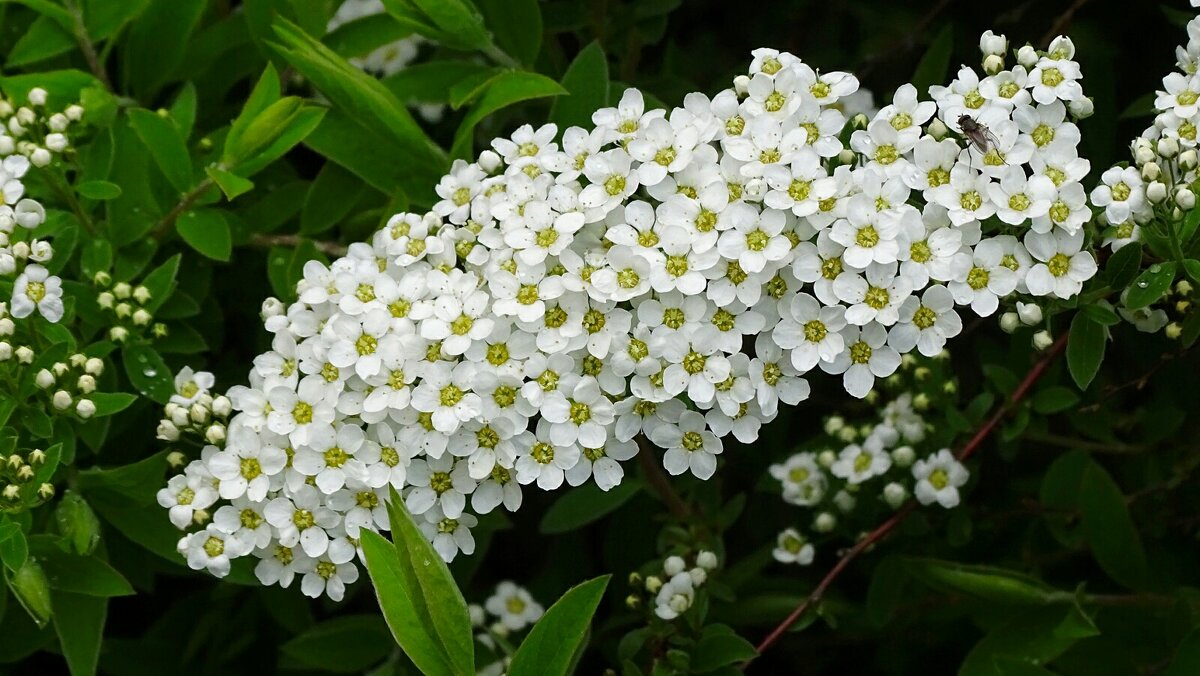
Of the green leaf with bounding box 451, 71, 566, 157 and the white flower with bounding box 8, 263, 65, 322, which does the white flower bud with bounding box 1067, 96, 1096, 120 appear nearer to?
the green leaf with bounding box 451, 71, 566, 157

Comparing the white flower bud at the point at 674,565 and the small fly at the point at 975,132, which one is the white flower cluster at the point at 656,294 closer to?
the small fly at the point at 975,132

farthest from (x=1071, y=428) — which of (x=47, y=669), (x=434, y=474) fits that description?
(x=47, y=669)

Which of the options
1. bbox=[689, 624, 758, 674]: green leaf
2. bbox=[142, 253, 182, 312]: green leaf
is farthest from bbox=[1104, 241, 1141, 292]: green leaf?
bbox=[142, 253, 182, 312]: green leaf

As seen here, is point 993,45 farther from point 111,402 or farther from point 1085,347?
point 111,402

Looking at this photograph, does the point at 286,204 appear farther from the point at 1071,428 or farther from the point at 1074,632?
the point at 1071,428

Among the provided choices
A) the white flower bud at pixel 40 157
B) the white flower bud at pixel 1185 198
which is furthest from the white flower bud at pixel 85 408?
the white flower bud at pixel 1185 198

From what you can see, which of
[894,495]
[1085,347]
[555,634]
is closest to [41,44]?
[555,634]
